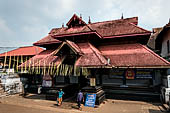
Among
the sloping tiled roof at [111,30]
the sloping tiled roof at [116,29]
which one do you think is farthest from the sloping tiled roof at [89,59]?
the sloping tiled roof at [116,29]

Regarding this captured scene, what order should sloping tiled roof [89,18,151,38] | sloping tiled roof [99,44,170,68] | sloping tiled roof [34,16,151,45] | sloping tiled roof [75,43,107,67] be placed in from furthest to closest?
sloping tiled roof [89,18,151,38], sloping tiled roof [34,16,151,45], sloping tiled roof [75,43,107,67], sloping tiled roof [99,44,170,68]

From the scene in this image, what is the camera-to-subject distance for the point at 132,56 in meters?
11.0

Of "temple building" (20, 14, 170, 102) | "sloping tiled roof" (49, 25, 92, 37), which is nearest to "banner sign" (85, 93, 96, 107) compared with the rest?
"temple building" (20, 14, 170, 102)

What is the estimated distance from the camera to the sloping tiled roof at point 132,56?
956cm

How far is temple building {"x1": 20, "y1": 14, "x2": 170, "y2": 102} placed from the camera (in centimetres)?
1004

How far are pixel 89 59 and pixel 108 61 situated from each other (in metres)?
1.66

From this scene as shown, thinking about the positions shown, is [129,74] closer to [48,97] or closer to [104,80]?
[104,80]

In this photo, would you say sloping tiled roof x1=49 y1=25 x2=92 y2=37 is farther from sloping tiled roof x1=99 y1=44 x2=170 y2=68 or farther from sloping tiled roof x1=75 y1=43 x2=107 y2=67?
sloping tiled roof x1=99 y1=44 x2=170 y2=68

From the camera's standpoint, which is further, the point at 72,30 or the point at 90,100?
the point at 72,30

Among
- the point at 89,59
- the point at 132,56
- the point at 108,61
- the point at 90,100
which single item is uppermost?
the point at 132,56

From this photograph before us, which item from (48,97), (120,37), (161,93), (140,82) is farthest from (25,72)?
(161,93)

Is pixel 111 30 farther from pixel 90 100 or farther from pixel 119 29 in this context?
pixel 90 100

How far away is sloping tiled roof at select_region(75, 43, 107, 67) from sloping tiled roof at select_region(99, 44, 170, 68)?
1359 millimetres

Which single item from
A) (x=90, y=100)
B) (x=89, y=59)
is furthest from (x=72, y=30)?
(x=90, y=100)
